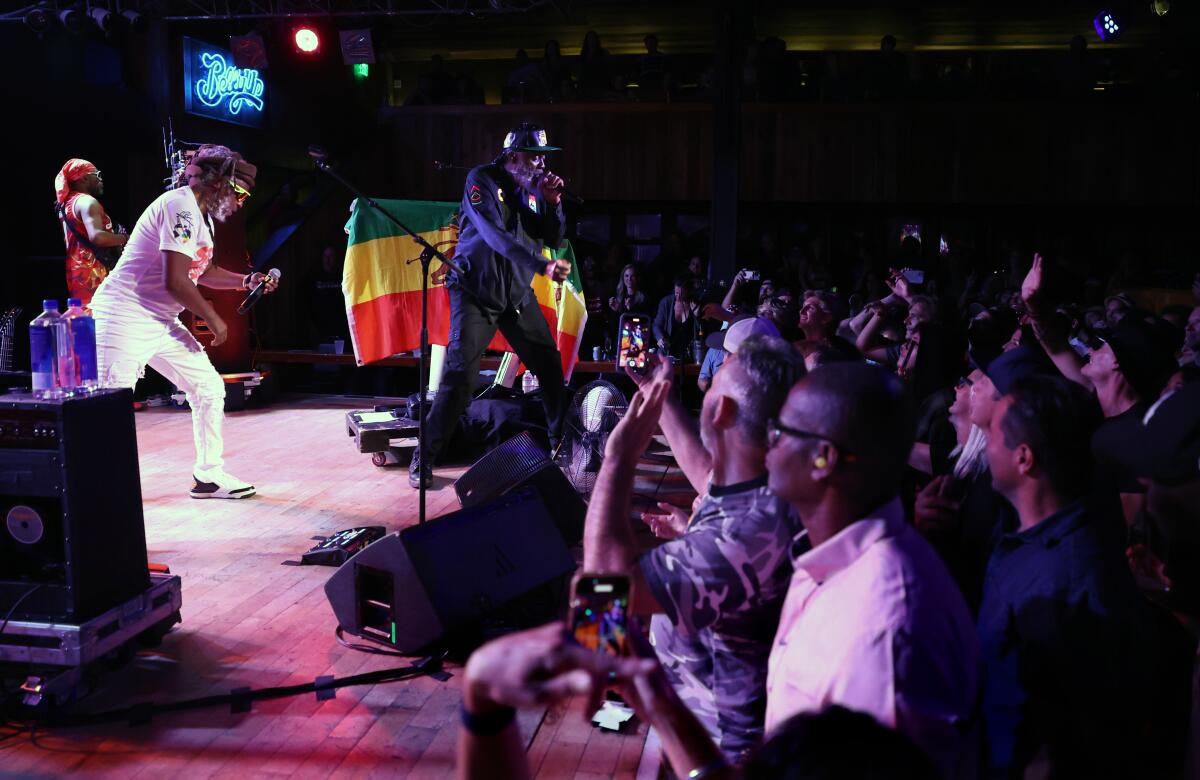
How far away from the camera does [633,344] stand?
11.4 feet

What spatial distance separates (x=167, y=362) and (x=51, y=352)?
1757 mm

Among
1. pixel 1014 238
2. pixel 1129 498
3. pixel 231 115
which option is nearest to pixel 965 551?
pixel 1129 498

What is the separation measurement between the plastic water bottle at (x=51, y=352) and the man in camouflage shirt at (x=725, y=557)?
225cm

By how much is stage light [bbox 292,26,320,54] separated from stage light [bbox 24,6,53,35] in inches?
121

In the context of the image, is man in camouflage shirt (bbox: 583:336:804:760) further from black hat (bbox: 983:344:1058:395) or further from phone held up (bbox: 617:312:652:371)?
phone held up (bbox: 617:312:652:371)

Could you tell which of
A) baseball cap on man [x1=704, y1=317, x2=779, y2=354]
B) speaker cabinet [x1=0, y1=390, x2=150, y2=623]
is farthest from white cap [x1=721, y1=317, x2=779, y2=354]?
speaker cabinet [x1=0, y1=390, x2=150, y2=623]

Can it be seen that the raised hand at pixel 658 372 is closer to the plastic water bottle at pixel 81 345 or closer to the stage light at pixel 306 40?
the plastic water bottle at pixel 81 345

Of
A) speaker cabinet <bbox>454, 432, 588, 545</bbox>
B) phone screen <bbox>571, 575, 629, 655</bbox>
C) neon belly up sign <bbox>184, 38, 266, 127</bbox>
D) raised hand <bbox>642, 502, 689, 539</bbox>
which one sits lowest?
speaker cabinet <bbox>454, 432, 588, 545</bbox>

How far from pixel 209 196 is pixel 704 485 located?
3.45m

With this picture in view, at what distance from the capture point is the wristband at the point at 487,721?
1.19m

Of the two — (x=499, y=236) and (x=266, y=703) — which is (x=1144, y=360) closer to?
(x=266, y=703)

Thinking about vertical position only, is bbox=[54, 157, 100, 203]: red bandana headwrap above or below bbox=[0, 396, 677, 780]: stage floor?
above

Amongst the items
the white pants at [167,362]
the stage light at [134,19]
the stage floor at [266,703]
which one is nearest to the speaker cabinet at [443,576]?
the stage floor at [266,703]

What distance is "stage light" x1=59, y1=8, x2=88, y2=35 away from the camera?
8.58 metres
